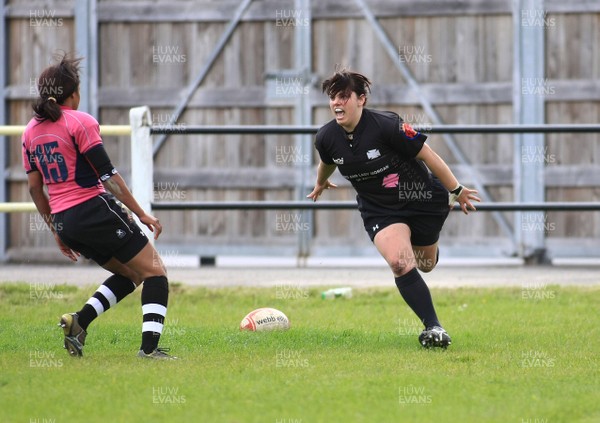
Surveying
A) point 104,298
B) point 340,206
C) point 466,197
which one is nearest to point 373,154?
point 466,197

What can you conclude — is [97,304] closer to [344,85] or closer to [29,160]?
[29,160]

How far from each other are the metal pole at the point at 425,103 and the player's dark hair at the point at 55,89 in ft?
22.6

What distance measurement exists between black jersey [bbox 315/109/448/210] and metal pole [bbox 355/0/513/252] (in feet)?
17.6

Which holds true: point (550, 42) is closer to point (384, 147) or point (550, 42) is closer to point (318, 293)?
point (318, 293)

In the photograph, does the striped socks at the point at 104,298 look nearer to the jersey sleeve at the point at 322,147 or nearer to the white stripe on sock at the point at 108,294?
the white stripe on sock at the point at 108,294

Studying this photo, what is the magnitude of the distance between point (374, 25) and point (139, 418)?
8779 mm

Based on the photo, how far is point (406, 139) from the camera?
775cm

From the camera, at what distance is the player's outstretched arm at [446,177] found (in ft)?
25.5

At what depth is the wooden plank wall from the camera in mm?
13242

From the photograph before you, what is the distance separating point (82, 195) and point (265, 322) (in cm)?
207

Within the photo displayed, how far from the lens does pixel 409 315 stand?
9.49 meters

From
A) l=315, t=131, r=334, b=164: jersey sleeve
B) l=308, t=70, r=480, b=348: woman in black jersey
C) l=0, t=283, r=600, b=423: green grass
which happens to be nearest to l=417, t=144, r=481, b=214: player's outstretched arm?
l=308, t=70, r=480, b=348: woman in black jersey

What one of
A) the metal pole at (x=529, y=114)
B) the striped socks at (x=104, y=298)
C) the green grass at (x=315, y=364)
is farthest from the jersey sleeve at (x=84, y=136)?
the metal pole at (x=529, y=114)

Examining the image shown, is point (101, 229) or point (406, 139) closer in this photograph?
point (101, 229)
